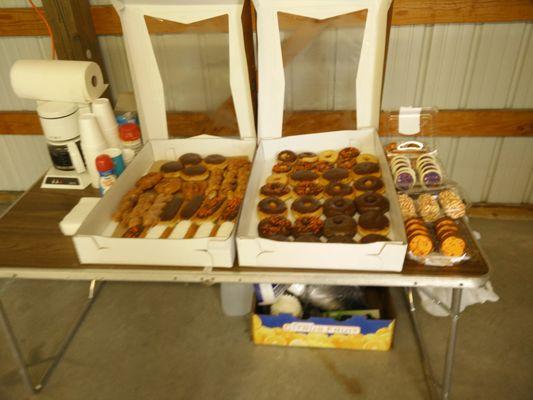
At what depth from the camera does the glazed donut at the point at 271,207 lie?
1373 mm

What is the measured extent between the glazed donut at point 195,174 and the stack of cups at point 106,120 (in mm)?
301

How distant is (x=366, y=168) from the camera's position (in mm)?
1531

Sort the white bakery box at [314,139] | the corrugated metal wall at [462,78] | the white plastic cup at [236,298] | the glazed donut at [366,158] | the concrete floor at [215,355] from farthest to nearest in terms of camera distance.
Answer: the corrugated metal wall at [462,78] → the white plastic cup at [236,298] → the concrete floor at [215,355] → the glazed donut at [366,158] → the white bakery box at [314,139]

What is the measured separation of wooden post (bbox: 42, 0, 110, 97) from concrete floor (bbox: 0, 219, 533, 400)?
123cm

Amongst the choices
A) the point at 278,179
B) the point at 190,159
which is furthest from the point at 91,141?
the point at 278,179

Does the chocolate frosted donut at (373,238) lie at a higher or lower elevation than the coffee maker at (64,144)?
lower

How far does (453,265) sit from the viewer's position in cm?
120

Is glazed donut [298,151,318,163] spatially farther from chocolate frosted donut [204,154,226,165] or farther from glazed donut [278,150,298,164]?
chocolate frosted donut [204,154,226,165]

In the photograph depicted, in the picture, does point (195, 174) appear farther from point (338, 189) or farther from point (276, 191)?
point (338, 189)

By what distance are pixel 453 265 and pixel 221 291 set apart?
1.11 m

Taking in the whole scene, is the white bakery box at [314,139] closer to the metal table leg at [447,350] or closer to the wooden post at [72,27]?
the metal table leg at [447,350]

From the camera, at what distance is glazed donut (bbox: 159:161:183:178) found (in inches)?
63.5

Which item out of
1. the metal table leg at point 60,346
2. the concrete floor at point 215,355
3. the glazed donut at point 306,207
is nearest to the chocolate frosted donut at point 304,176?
the glazed donut at point 306,207

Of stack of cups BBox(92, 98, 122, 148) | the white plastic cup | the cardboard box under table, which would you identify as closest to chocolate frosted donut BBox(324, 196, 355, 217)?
the cardboard box under table
